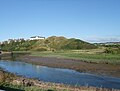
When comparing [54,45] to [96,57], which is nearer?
[96,57]

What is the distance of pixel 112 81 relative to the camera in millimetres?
43531

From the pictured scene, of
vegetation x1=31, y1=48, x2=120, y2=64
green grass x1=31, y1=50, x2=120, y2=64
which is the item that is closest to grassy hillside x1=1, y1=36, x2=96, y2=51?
vegetation x1=31, y1=48, x2=120, y2=64

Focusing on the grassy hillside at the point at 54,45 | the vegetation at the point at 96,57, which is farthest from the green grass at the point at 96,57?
the grassy hillside at the point at 54,45

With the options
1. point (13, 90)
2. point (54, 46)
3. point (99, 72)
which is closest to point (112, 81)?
point (99, 72)

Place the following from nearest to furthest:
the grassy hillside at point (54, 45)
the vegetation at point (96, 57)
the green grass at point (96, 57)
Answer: the vegetation at point (96, 57)
the green grass at point (96, 57)
the grassy hillside at point (54, 45)

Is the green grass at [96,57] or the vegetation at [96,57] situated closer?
the vegetation at [96,57]

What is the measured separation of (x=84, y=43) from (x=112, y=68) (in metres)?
111

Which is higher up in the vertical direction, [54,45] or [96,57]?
[54,45]

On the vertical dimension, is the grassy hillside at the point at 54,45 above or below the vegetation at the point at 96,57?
above

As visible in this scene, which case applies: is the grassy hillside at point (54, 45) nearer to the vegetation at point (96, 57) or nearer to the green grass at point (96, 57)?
the vegetation at point (96, 57)

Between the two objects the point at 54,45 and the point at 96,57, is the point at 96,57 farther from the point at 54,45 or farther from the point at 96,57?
the point at 54,45

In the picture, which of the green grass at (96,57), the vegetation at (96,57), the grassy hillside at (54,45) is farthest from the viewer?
the grassy hillside at (54,45)

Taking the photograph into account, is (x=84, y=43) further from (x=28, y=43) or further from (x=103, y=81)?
(x=103, y=81)

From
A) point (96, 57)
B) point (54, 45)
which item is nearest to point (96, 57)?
point (96, 57)
